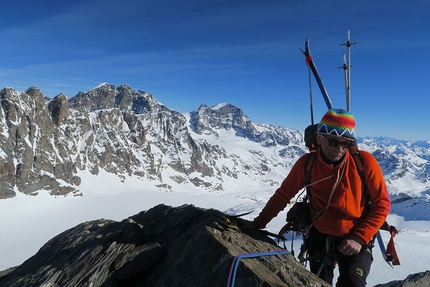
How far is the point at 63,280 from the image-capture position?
6.29 m

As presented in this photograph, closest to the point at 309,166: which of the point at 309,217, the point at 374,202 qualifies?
the point at 309,217

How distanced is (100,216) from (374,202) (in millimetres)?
102227

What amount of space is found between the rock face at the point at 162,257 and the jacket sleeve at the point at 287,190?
0.58 meters

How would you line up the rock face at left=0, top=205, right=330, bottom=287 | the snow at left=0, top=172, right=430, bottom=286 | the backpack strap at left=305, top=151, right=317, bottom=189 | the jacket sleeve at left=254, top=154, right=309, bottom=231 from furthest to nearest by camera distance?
the snow at left=0, top=172, right=430, bottom=286, the jacket sleeve at left=254, top=154, right=309, bottom=231, the backpack strap at left=305, top=151, right=317, bottom=189, the rock face at left=0, top=205, right=330, bottom=287

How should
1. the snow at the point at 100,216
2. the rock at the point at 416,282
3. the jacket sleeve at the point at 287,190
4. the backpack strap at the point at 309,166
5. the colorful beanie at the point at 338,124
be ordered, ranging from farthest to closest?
the snow at the point at 100,216 < the rock at the point at 416,282 < the jacket sleeve at the point at 287,190 < the backpack strap at the point at 309,166 < the colorful beanie at the point at 338,124

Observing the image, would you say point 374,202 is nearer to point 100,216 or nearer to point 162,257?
point 162,257

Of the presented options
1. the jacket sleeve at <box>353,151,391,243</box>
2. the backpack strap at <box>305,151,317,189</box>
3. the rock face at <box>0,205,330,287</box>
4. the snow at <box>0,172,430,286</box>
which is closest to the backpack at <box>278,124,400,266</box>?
the backpack strap at <box>305,151,317,189</box>

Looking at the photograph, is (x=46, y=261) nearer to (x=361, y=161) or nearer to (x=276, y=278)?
(x=276, y=278)

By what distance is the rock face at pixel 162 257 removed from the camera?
493 centimetres

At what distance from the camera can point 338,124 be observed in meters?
5.33

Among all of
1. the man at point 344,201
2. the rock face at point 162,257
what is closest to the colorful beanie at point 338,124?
the man at point 344,201

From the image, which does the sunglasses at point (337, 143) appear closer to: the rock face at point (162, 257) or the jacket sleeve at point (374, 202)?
the jacket sleeve at point (374, 202)

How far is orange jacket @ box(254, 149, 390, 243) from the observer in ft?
17.1

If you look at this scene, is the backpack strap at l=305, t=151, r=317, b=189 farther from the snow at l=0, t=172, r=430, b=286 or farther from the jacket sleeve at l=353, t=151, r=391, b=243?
the snow at l=0, t=172, r=430, b=286
